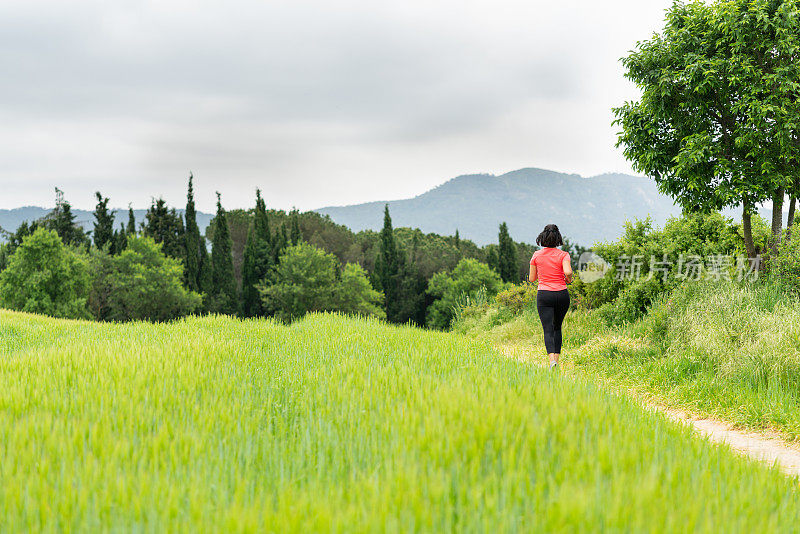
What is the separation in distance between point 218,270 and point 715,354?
5657 centimetres

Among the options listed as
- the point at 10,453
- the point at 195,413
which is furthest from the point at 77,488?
the point at 195,413

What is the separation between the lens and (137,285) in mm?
46094

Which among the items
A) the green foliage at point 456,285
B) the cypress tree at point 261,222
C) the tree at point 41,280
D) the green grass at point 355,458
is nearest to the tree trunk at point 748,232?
the green grass at point 355,458

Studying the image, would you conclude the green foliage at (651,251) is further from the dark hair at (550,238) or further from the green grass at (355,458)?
the green grass at (355,458)

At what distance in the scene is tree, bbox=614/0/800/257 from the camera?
9914 mm

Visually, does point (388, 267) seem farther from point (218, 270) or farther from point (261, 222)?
point (218, 270)

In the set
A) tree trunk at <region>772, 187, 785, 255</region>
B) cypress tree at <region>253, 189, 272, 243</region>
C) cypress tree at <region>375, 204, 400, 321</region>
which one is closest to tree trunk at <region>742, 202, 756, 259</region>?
tree trunk at <region>772, 187, 785, 255</region>

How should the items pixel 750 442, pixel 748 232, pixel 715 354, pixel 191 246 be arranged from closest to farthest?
pixel 750 442 → pixel 715 354 → pixel 748 232 → pixel 191 246

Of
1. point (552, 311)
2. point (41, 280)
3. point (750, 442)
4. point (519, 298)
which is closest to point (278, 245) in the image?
point (41, 280)

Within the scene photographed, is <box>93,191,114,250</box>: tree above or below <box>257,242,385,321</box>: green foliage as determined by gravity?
above

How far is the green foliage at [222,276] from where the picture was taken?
55875mm

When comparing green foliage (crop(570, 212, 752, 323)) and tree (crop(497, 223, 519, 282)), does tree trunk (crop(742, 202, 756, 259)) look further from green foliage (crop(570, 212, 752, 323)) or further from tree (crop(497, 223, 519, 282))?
tree (crop(497, 223, 519, 282))

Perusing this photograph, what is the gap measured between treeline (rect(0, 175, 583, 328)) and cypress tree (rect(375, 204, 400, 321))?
0.15 m

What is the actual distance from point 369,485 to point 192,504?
0.89m
